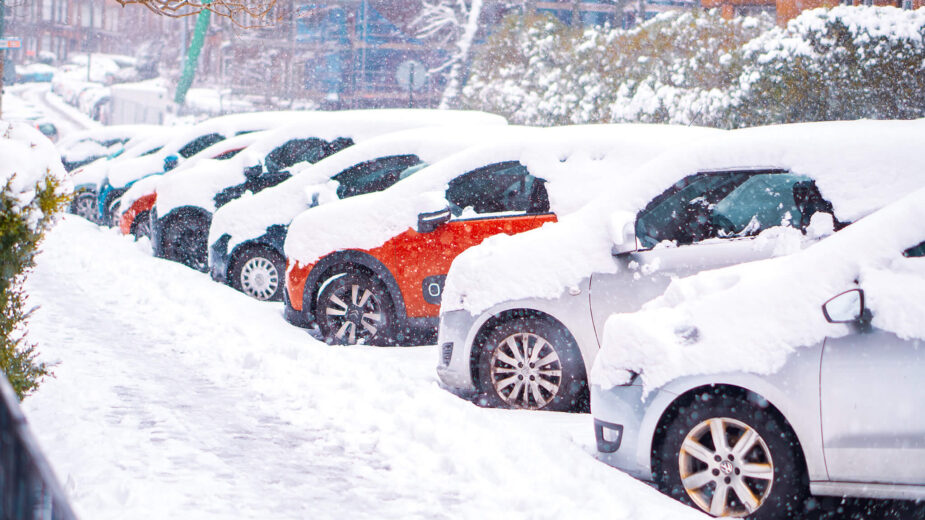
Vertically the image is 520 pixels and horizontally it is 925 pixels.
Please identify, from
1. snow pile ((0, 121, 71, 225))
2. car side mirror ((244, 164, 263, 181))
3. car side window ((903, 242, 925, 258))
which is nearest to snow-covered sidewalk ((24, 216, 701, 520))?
snow pile ((0, 121, 71, 225))

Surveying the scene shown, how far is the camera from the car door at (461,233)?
7.50 m

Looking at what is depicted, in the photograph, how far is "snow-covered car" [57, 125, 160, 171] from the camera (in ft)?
81.8

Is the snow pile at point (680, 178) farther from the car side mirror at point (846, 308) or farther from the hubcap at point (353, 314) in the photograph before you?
the hubcap at point (353, 314)

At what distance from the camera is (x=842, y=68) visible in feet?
51.1

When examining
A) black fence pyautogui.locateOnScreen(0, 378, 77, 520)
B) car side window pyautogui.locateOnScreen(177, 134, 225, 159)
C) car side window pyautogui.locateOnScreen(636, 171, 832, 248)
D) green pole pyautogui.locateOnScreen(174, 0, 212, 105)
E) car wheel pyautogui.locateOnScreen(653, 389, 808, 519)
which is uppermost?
green pole pyautogui.locateOnScreen(174, 0, 212, 105)

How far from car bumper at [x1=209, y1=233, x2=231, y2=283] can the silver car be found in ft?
21.1

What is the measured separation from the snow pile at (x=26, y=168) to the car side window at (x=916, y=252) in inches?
147

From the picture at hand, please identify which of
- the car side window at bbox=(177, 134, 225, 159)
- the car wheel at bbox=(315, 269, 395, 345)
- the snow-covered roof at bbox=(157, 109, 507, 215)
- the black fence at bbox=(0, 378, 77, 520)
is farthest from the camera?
the car side window at bbox=(177, 134, 225, 159)

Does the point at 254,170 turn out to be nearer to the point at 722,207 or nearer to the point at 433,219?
the point at 433,219

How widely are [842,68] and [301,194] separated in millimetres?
9901

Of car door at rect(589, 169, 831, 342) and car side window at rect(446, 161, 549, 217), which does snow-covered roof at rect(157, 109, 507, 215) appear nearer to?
car side window at rect(446, 161, 549, 217)

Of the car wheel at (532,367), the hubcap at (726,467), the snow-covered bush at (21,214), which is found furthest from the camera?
the car wheel at (532,367)

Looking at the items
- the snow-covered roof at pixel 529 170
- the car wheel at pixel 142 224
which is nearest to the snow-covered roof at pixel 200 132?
the car wheel at pixel 142 224

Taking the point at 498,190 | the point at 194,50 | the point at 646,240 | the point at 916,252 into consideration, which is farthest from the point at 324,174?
the point at 194,50
